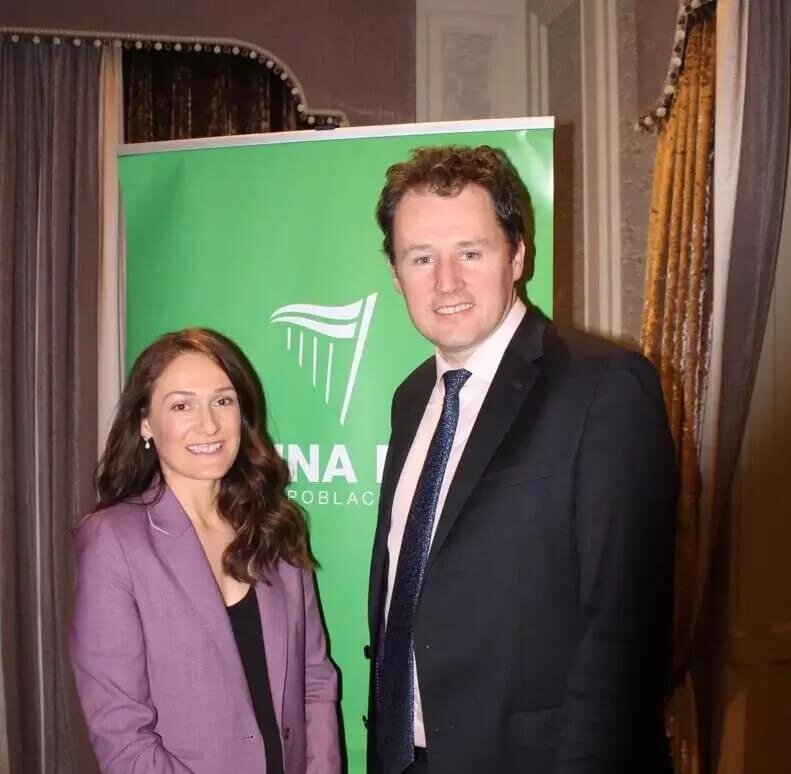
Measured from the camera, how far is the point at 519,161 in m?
1.81

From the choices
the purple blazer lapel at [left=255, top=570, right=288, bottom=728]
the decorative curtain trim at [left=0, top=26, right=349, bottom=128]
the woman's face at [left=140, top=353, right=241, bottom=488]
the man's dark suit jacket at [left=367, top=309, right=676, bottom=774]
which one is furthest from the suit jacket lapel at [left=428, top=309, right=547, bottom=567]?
the decorative curtain trim at [left=0, top=26, right=349, bottom=128]

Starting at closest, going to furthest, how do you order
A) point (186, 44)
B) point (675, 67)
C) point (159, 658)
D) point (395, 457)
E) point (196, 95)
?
point (159, 658), point (395, 457), point (675, 67), point (186, 44), point (196, 95)

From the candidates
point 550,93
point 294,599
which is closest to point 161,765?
point 294,599

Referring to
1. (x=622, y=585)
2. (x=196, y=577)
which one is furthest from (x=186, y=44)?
(x=622, y=585)

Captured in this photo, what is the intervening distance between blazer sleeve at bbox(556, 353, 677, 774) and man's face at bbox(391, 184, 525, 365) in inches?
13.2

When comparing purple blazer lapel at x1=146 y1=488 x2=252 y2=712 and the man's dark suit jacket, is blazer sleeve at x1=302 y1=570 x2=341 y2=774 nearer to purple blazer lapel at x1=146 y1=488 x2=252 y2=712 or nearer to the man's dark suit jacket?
purple blazer lapel at x1=146 y1=488 x2=252 y2=712

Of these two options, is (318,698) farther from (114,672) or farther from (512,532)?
(512,532)

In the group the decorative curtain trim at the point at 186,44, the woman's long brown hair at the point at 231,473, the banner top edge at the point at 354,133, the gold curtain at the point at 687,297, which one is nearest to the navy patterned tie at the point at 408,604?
the woman's long brown hair at the point at 231,473

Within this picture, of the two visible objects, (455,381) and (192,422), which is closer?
(455,381)

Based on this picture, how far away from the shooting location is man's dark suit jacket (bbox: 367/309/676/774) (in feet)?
3.80

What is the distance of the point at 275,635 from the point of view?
1535 millimetres

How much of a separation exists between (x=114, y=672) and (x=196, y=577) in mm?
225

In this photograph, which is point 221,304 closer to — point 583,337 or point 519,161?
point 519,161

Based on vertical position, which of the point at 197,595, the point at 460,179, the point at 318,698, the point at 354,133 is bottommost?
the point at 318,698
